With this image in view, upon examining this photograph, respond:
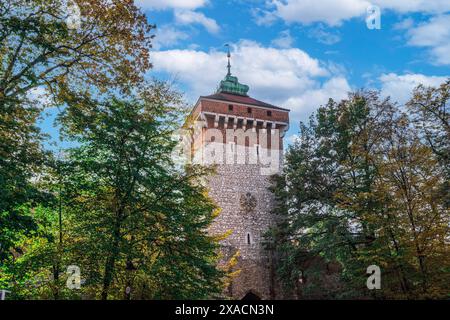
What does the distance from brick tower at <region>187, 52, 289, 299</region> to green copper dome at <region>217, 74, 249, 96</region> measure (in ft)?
5.49

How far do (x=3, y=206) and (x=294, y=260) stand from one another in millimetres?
15767

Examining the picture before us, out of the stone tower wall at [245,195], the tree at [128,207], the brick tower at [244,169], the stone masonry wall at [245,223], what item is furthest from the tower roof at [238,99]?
the tree at [128,207]

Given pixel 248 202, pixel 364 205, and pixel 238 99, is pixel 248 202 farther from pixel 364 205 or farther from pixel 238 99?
pixel 364 205

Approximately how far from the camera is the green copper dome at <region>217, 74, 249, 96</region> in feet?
105

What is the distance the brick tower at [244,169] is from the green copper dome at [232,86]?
167cm

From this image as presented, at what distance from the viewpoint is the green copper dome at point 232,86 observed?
32.0m

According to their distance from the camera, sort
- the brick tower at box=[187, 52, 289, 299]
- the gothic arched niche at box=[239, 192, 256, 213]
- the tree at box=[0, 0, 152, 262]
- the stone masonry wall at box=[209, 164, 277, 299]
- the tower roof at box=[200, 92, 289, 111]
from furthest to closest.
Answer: the tower roof at box=[200, 92, 289, 111] < the gothic arched niche at box=[239, 192, 256, 213] < the brick tower at box=[187, 52, 289, 299] < the stone masonry wall at box=[209, 164, 277, 299] < the tree at box=[0, 0, 152, 262]

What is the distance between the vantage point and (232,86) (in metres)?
32.3

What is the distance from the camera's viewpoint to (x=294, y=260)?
20562mm

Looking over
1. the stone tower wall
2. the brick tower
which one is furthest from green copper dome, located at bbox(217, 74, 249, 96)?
the stone tower wall

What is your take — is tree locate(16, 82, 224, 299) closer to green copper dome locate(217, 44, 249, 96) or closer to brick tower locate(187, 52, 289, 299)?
brick tower locate(187, 52, 289, 299)

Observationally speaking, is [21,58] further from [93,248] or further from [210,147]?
[210,147]

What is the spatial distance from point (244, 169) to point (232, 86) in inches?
325

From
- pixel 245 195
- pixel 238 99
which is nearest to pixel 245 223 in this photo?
pixel 245 195
